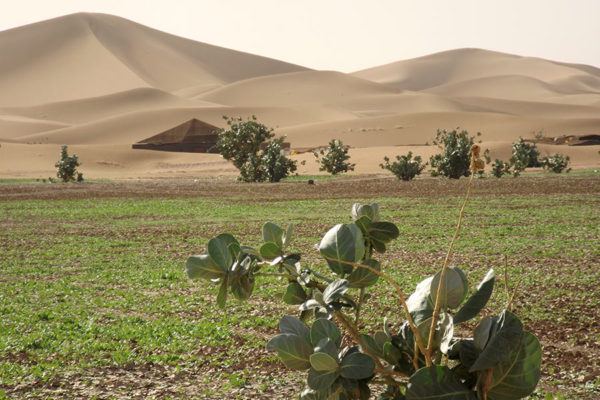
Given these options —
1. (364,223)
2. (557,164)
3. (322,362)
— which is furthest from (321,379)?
(557,164)

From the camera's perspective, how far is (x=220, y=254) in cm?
168

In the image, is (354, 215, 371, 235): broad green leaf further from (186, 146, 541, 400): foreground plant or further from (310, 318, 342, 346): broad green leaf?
(310, 318, 342, 346): broad green leaf

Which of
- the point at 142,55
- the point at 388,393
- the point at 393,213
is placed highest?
the point at 142,55

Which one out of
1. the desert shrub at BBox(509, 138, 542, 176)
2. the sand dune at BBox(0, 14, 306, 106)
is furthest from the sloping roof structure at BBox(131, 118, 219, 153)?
the sand dune at BBox(0, 14, 306, 106)

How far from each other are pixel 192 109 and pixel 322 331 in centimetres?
11688

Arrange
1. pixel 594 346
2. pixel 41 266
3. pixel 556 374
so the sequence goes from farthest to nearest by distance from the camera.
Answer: pixel 41 266
pixel 594 346
pixel 556 374

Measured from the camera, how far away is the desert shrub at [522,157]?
37.5 metres

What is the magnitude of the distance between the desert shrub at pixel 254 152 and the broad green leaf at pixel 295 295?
35331mm

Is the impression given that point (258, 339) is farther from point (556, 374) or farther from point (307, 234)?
point (307, 234)

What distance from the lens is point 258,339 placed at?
22.6 ft

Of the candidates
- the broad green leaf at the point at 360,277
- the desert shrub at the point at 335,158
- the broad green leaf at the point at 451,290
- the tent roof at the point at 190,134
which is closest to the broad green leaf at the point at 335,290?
the broad green leaf at the point at 360,277

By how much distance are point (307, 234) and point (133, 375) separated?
9.48 meters

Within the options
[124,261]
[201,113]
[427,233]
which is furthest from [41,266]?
[201,113]

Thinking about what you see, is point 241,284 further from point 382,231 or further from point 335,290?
point 382,231
